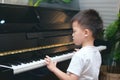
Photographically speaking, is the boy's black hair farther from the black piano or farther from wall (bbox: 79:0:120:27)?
wall (bbox: 79:0:120:27)

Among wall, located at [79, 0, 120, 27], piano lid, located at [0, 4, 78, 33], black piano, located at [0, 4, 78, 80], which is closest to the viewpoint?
black piano, located at [0, 4, 78, 80]

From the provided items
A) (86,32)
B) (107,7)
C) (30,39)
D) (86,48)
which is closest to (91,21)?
(86,32)

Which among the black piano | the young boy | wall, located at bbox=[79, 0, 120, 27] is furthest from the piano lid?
wall, located at bbox=[79, 0, 120, 27]

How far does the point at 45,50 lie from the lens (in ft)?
7.07

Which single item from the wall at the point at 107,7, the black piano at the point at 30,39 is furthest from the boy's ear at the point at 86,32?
the wall at the point at 107,7

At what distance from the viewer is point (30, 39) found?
2.12 meters

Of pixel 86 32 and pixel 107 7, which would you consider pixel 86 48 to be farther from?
pixel 107 7

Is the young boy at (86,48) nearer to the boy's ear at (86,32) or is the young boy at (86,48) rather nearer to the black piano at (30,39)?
the boy's ear at (86,32)

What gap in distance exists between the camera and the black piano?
1829 mm

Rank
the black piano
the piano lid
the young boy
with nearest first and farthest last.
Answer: the young boy → the black piano → the piano lid

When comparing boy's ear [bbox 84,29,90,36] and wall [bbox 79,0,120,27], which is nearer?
boy's ear [bbox 84,29,90,36]

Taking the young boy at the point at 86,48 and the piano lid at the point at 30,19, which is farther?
the piano lid at the point at 30,19

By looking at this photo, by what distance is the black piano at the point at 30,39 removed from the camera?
1.83 m

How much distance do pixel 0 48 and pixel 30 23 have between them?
0.48 metres
